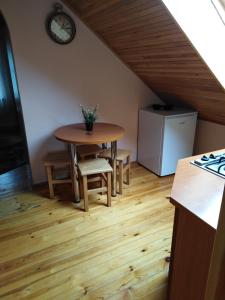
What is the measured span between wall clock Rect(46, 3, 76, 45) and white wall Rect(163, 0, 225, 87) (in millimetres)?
1330

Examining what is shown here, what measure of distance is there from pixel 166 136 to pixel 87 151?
1.02 metres

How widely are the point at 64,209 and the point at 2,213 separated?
64 centimetres

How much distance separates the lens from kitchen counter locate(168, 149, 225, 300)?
973 mm

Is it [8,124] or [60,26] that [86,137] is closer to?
[60,26]

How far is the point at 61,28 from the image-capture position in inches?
97.9

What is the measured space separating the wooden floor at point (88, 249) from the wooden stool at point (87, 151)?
1.69ft

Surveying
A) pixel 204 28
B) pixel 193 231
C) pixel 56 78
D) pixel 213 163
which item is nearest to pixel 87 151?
pixel 56 78

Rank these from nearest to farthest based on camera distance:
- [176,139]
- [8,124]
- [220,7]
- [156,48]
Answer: [220,7] → [156,48] → [176,139] → [8,124]

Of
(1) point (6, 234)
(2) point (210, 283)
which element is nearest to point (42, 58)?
(1) point (6, 234)

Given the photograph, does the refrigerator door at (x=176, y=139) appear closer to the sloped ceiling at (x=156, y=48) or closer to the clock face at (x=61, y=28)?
the sloped ceiling at (x=156, y=48)

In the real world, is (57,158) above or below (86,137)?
below

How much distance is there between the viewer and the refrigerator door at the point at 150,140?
2.94 metres

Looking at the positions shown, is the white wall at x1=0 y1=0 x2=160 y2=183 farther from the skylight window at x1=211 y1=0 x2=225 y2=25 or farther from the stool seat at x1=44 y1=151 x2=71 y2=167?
the skylight window at x1=211 y1=0 x2=225 y2=25

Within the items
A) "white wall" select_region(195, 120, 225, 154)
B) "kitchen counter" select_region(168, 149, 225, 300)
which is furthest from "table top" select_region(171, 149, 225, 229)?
"white wall" select_region(195, 120, 225, 154)
